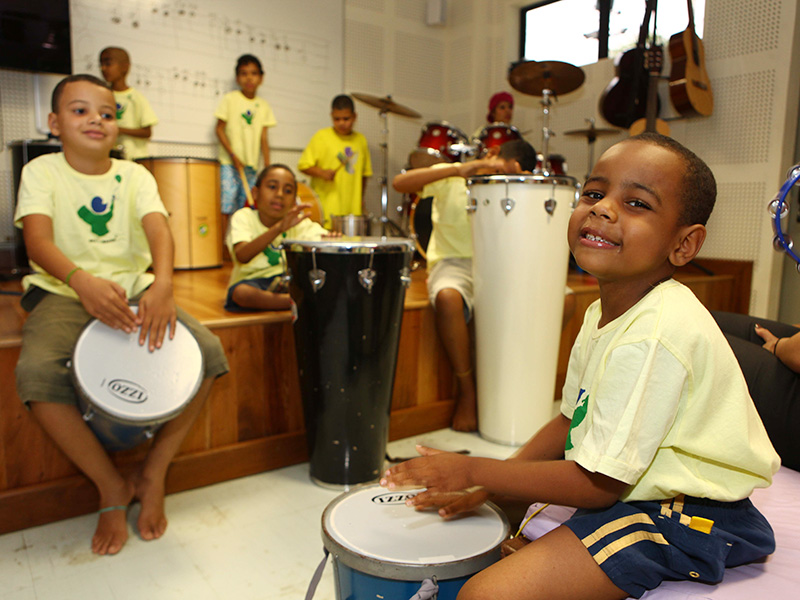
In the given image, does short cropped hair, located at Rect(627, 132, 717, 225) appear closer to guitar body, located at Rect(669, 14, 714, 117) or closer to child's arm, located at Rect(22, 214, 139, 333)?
child's arm, located at Rect(22, 214, 139, 333)

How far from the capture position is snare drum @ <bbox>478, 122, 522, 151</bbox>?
442 centimetres

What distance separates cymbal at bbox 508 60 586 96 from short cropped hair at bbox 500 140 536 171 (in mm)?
1235

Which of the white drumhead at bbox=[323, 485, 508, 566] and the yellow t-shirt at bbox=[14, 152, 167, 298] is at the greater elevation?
the yellow t-shirt at bbox=[14, 152, 167, 298]

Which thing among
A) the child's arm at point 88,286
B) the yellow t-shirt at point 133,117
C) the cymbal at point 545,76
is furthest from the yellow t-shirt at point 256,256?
the yellow t-shirt at point 133,117

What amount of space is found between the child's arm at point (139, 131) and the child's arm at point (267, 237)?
7.65 feet

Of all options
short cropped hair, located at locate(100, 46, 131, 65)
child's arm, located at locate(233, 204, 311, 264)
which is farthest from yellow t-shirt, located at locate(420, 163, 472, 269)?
short cropped hair, located at locate(100, 46, 131, 65)

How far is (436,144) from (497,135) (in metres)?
0.49

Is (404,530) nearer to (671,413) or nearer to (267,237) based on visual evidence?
(671,413)

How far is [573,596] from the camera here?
2.74 ft

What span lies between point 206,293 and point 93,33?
2.59m

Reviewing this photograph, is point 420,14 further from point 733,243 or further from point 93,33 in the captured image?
point 733,243

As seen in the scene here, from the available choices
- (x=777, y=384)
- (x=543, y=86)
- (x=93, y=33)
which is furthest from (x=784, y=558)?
(x=93, y=33)

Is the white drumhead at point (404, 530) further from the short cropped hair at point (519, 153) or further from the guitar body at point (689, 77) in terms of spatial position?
the guitar body at point (689, 77)

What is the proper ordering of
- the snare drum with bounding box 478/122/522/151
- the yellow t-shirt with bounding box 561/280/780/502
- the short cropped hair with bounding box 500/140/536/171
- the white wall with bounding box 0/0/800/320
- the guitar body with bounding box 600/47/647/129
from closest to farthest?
1. the yellow t-shirt with bounding box 561/280/780/502
2. the short cropped hair with bounding box 500/140/536/171
3. the white wall with bounding box 0/0/800/320
4. the guitar body with bounding box 600/47/647/129
5. the snare drum with bounding box 478/122/522/151
